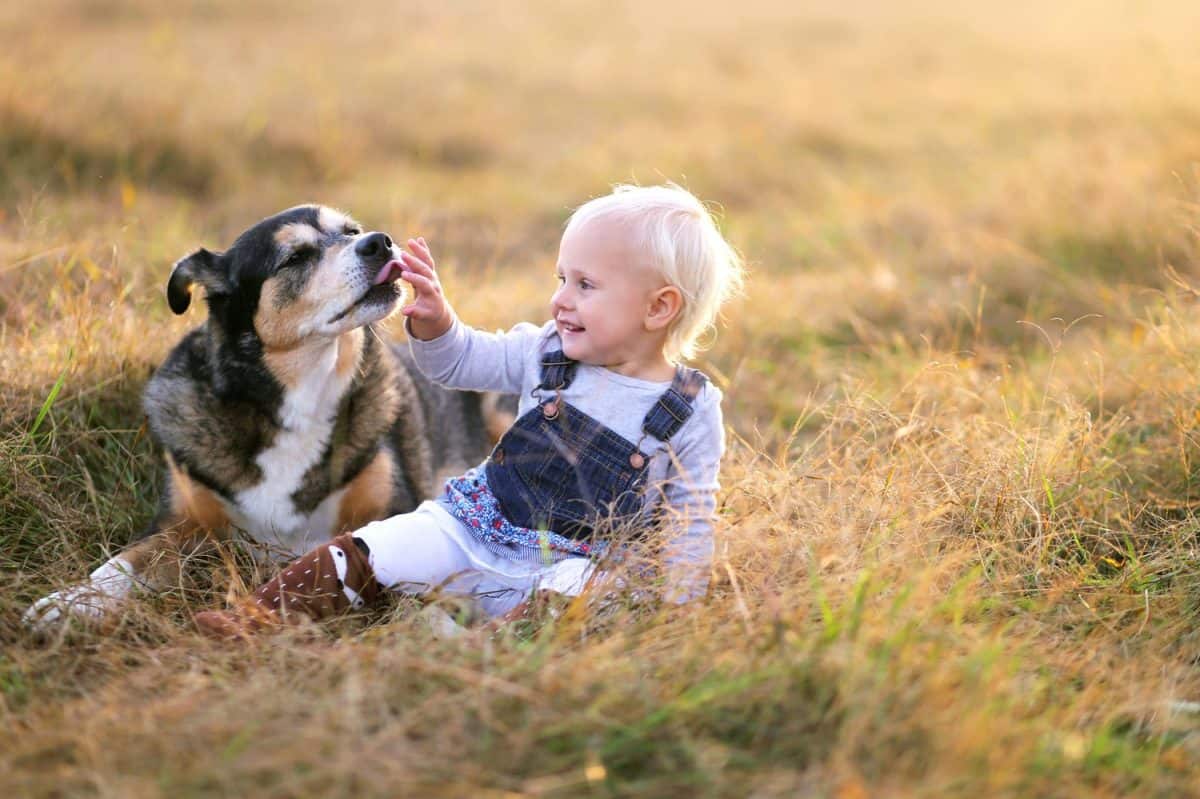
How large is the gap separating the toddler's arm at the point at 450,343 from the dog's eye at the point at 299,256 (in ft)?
1.48

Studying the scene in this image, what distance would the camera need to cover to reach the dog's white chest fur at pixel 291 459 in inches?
152

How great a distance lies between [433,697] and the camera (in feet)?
7.82

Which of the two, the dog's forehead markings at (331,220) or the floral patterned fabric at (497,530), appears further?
the dog's forehead markings at (331,220)

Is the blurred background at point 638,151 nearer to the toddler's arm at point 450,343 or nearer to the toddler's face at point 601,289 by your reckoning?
the toddler's arm at point 450,343

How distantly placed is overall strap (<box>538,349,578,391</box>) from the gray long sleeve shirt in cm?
2

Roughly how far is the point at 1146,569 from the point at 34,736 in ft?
9.77

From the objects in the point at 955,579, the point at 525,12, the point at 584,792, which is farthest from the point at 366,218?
the point at 525,12

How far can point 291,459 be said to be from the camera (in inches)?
153

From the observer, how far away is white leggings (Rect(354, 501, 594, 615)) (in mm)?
3354

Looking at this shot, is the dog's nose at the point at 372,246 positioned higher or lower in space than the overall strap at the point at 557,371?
higher

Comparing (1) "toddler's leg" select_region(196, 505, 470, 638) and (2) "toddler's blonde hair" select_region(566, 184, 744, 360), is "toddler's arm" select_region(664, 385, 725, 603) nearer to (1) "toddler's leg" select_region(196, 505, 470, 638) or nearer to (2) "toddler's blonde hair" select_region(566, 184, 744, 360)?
(2) "toddler's blonde hair" select_region(566, 184, 744, 360)

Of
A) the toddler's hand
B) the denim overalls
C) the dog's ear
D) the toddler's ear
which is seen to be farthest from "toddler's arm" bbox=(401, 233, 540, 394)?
the dog's ear

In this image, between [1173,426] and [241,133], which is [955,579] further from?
[241,133]

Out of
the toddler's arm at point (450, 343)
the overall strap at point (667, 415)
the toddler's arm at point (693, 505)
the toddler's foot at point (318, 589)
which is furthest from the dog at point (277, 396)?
the toddler's arm at point (693, 505)
